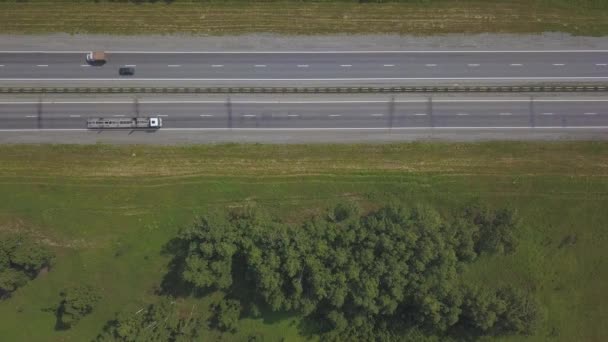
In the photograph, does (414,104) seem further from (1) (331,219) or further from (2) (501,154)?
(1) (331,219)

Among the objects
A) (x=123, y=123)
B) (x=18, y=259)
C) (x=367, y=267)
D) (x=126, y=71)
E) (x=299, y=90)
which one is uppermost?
(x=126, y=71)

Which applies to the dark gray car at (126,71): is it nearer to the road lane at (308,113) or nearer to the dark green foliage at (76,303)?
the road lane at (308,113)

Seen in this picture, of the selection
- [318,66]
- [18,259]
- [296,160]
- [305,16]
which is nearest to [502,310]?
[296,160]

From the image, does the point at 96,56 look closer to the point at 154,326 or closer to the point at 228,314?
the point at 154,326

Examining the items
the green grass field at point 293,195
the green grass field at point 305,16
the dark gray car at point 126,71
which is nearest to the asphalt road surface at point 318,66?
the dark gray car at point 126,71

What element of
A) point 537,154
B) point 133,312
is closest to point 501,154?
point 537,154

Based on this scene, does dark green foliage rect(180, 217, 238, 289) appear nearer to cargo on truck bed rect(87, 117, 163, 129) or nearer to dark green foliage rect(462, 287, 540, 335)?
cargo on truck bed rect(87, 117, 163, 129)

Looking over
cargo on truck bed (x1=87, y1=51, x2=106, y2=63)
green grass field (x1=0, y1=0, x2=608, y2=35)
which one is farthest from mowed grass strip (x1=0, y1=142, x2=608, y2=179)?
green grass field (x1=0, y1=0, x2=608, y2=35)
